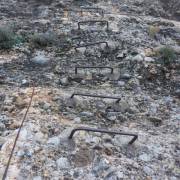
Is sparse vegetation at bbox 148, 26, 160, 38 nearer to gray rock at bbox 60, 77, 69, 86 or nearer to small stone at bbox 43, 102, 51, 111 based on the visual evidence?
gray rock at bbox 60, 77, 69, 86

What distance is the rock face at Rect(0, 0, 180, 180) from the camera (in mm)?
3883

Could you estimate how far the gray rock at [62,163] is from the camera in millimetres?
3772

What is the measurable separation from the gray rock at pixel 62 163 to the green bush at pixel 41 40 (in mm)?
3284

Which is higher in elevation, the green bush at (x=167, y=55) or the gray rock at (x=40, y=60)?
the green bush at (x=167, y=55)

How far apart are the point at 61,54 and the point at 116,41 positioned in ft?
3.93

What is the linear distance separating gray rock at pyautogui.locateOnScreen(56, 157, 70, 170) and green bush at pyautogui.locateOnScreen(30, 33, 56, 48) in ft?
10.8

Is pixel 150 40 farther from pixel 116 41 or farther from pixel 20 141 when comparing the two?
pixel 20 141

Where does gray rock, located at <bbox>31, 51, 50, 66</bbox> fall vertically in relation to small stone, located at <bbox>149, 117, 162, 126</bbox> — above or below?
above

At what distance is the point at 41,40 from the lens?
6699 mm

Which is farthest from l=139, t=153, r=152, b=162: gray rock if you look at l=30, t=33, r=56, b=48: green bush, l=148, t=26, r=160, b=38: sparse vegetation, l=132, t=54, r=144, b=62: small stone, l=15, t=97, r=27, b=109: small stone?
l=148, t=26, r=160, b=38: sparse vegetation

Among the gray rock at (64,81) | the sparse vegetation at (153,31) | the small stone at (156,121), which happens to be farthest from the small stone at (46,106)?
the sparse vegetation at (153,31)

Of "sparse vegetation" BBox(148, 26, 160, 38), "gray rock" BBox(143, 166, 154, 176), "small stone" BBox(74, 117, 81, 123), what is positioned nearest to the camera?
"gray rock" BBox(143, 166, 154, 176)

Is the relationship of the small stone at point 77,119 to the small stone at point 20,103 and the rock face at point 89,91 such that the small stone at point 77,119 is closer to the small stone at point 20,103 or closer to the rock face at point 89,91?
the rock face at point 89,91

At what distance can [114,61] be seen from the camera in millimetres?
6340
